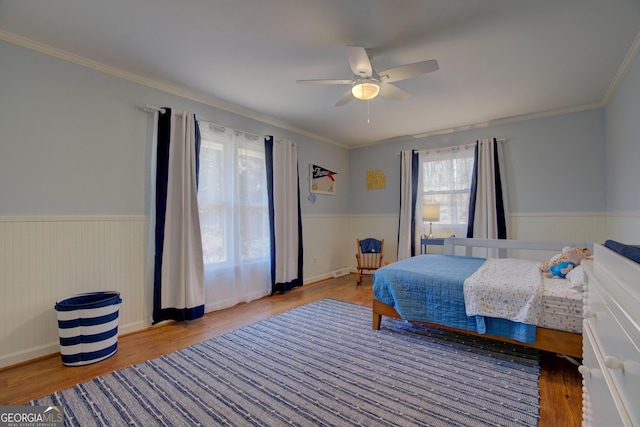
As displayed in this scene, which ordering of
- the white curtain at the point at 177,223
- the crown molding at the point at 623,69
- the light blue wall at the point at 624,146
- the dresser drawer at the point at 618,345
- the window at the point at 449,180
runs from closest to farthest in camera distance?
1. the dresser drawer at the point at 618,345
2. the crown molding at the point at 623,69
3. the light blue wall at the point at 624,146
4. the white curtain at the point at 177,223
5. the window at the point at 449,180

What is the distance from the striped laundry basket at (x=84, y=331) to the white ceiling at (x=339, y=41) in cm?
199

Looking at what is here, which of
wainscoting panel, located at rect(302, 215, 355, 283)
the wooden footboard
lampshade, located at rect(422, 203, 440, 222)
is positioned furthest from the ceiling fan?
wainscoting panel, located at rect(302, 215, 355, 283)

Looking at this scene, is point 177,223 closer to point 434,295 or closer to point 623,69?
point 434,295

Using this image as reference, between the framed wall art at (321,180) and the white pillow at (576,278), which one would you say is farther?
the framed wall art at (321,180)

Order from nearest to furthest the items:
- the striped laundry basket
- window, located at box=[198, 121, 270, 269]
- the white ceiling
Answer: the white ceiling
the striped laundry basket
window, located at box=[198, 121, 270, 269]

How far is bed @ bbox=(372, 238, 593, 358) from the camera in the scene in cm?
192

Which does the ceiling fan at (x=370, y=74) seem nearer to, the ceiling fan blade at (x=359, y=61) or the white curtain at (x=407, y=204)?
the ceiling fan blade at (x=359, y=61)

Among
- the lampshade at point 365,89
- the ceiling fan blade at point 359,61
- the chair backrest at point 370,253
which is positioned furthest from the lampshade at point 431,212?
the ceiling fan blade at point 359,61

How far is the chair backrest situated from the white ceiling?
93.7 inches

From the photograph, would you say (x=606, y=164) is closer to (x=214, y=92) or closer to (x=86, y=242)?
(x=214, y=92)

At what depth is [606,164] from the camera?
341 cm

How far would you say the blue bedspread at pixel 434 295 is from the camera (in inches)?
84.1

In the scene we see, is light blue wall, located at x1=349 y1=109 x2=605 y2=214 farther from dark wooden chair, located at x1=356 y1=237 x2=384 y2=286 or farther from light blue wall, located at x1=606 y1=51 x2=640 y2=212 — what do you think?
dark wooden chair, located at x1=356 y1=237 x2=384 y2=286

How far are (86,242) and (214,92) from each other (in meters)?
1.88
